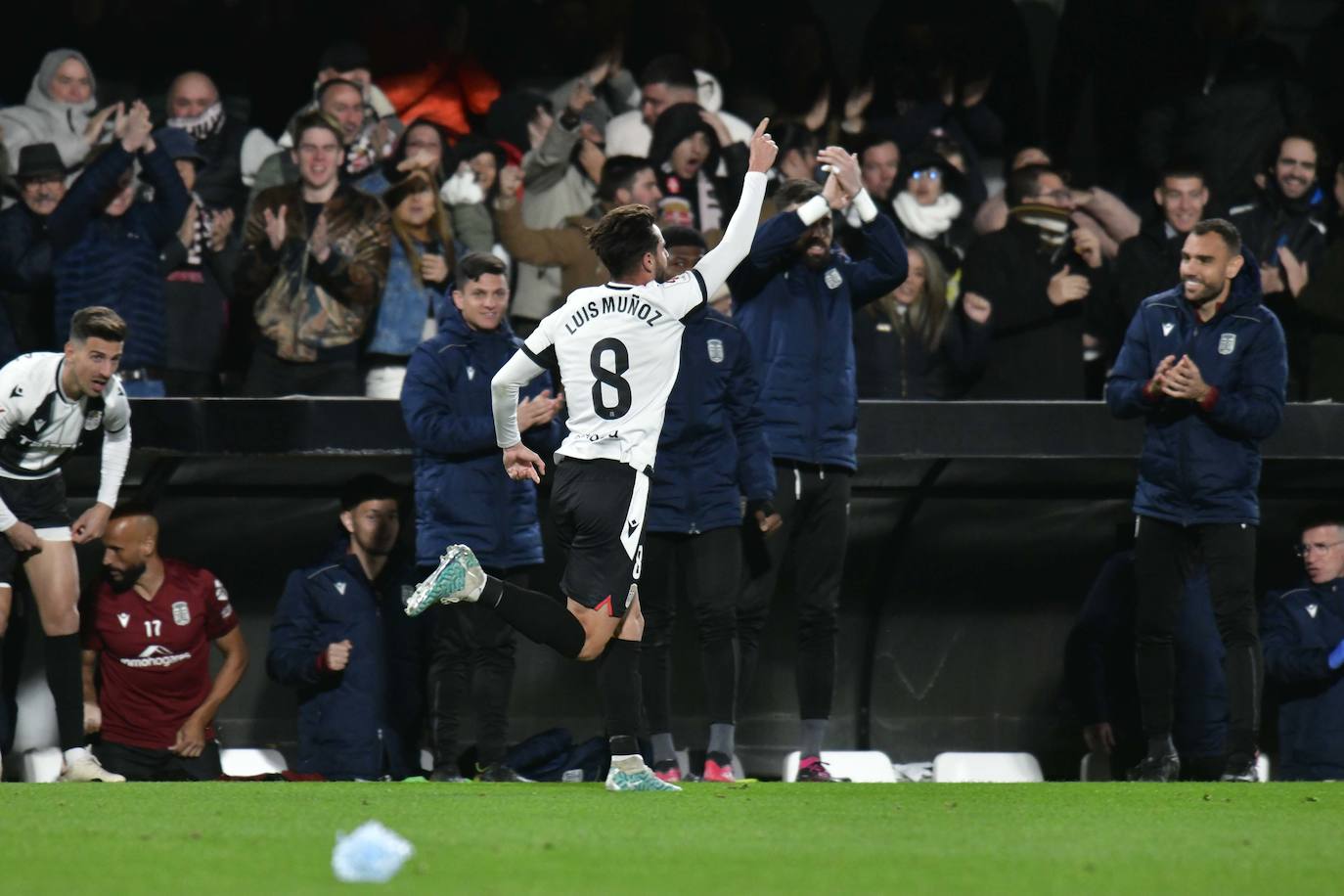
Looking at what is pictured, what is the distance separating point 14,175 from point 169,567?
2.19m

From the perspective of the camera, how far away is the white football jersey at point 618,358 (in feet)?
22.0

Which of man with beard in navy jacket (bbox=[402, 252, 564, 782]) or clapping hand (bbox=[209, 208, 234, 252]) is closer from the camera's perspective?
man with beard in navy jacket (bbox=[402, 252, 564, 782])

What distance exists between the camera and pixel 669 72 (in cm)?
1096

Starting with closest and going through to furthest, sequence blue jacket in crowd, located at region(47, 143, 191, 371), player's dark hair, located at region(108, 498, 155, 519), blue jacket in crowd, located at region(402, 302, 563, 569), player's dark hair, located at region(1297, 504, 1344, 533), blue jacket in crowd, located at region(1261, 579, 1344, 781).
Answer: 1. blue jacket in crowd, located at region(402, 302, 563, 569)
2. blue jacket in crowd, located at region(1261, 579, 1344, 781)
3. player's dark hair, located at region(108, 498, 155, 519)
4. player's dark hair, located at region(1297, 504, 1344, 533)
5. blue jacket in crowd, located at region(47, 143, 191, 371)

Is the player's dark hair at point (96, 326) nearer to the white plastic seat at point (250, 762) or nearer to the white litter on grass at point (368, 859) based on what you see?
the white plastic seat at point (250, 762)

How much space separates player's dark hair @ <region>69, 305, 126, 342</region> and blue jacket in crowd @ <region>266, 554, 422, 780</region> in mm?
1593

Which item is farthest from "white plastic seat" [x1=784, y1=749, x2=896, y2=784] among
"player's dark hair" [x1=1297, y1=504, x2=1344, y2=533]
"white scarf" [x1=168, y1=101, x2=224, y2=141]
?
"white scarf" [x1=168, y1=101, x2=224, y2=141]

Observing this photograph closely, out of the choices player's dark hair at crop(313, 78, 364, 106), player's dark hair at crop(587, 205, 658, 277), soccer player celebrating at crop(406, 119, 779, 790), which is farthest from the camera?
player's dark hair at crop(313, 78, 364, 106)

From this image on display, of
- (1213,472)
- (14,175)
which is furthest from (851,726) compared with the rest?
(14,175)

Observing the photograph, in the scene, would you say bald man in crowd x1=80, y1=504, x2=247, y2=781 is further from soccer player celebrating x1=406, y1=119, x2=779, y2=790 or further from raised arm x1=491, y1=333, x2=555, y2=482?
raised arm x1=491, y1=333, x2=555, y2=482

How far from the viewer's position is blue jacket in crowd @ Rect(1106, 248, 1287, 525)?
8.12 meters

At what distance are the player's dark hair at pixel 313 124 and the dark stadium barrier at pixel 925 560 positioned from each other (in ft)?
5.33

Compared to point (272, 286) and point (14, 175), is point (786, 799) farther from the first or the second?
point (14, 175)

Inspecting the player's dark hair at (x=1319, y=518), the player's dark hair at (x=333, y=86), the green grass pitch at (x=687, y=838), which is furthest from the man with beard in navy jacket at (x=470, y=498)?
the player's dark hair at (x=1319, y=518)
